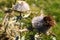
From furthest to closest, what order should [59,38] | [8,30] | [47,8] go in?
1. [47,8]
2. [59,38]
3. [8,30]

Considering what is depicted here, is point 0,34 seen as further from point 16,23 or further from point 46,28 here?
point 46,28

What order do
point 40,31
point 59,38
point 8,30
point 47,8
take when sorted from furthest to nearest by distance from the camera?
point 47,8
point 59,38
point 8,30
point 40,31

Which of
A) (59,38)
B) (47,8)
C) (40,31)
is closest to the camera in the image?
(40,31)

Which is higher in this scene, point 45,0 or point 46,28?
point 46,28

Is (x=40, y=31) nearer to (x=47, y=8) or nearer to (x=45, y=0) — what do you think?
Result: (x=47, y=8)

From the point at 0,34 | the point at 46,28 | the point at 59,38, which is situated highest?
the point at 46,28

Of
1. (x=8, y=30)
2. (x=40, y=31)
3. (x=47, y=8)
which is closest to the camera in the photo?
(x=40, y=31)

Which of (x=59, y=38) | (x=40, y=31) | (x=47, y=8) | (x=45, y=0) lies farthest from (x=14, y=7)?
(x=45, y=0)

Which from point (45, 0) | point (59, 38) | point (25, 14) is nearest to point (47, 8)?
point (45, 0)

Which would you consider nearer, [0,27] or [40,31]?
[40,31]
